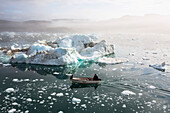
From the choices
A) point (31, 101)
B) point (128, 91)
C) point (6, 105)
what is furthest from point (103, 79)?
point (6, 105)

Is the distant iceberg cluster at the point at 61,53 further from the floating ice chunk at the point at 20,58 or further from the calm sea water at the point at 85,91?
the calm sea water at the point at 85,91

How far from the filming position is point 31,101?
1432 cm

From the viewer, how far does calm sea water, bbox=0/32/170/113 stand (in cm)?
1336

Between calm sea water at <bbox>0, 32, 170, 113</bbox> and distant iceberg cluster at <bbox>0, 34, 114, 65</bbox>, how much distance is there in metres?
3.13

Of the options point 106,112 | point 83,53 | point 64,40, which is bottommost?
point 106,112

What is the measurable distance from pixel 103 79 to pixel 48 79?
21.0 ft

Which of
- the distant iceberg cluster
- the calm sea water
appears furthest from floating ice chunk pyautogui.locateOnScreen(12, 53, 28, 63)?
the calm sea water

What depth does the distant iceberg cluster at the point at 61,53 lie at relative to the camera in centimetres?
2703

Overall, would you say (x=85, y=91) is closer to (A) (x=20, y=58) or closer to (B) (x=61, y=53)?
(B) (x=61, y=53)

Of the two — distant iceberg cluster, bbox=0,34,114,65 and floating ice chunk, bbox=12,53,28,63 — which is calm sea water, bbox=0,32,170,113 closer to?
distant iceberg cluster, bbox=0,34,114,65

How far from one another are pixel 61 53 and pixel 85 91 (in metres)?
11.6

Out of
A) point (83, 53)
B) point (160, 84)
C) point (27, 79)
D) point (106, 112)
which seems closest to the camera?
point (106, 112)

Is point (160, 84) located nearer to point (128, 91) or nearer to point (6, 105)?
point (128, 91)

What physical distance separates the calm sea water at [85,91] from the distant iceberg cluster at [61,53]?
3.13 m
